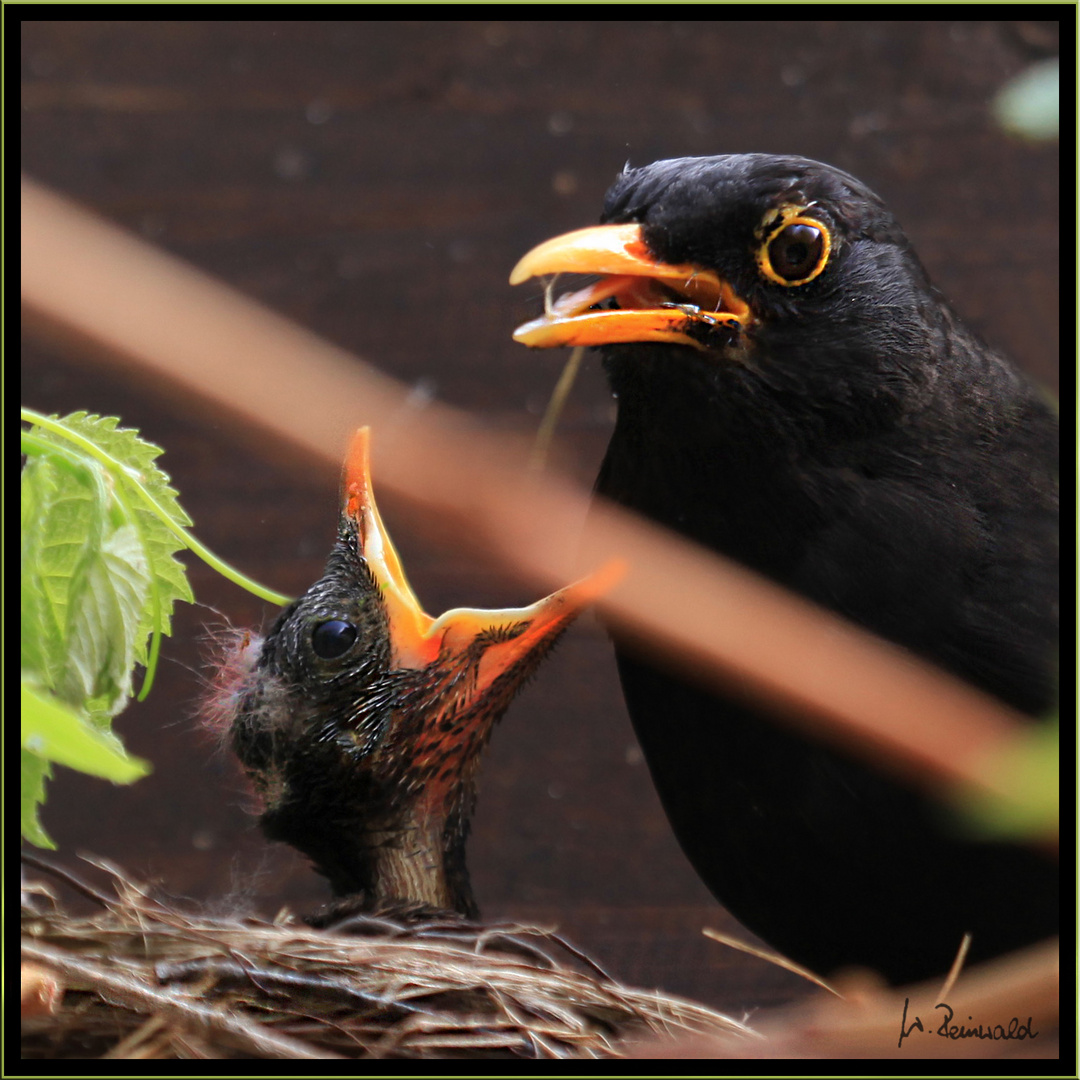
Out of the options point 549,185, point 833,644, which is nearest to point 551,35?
point 549,185

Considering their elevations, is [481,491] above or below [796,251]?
below

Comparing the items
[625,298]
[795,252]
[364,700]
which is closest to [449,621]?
[364,700]

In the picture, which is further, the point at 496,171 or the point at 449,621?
the point at 496,171

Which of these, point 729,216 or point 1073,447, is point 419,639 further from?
point 1073,447

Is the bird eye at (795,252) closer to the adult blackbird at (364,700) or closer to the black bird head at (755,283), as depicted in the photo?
the black bird head at (755,283)
